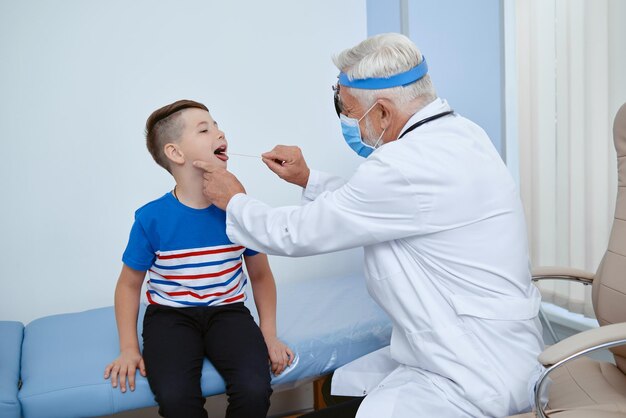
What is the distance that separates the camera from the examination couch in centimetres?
166

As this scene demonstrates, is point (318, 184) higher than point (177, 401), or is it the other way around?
point (318, 184)

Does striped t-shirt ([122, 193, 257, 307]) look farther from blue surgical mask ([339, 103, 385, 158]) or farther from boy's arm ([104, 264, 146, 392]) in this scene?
blue surgical mask ([339, 103, 385, 158])

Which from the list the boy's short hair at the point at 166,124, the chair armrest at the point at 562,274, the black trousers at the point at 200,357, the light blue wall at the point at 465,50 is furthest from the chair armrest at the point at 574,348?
the light blue wall at the point at 465,50

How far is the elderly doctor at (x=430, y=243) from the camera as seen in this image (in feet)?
4.80

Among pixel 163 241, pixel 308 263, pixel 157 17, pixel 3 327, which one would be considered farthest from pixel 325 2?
pixel 3 327

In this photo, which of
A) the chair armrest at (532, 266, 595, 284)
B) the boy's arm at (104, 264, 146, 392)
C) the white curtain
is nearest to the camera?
the boy's arm at (104, 264, 146, 392)

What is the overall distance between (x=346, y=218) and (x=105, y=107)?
1427mm

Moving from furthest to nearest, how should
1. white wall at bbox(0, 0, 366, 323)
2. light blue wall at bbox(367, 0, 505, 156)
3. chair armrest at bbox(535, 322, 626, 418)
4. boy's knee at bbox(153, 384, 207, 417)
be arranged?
light blue wall at bbox(367, 0, 505, 156), white wall at bbox(0, 0, 366, 323), boy's knee at bbox(153, 384, 207, 417), chair armrest at bbox(535, 322, 626, 418)

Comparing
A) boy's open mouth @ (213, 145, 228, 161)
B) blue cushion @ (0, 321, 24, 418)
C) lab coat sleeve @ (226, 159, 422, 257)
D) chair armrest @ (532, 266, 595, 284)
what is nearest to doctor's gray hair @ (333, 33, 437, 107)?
lab coat sleeve @ (226, 159, 422, 257)

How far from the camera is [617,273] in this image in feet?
5.55

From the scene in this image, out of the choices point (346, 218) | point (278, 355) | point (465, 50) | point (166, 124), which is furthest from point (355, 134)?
point (465, 50)

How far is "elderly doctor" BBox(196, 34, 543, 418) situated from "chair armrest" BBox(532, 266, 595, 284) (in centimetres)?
33

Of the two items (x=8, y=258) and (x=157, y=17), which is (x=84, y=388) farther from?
(x=157, y=17)

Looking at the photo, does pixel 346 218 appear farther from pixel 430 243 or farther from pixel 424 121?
pixel 424 121
